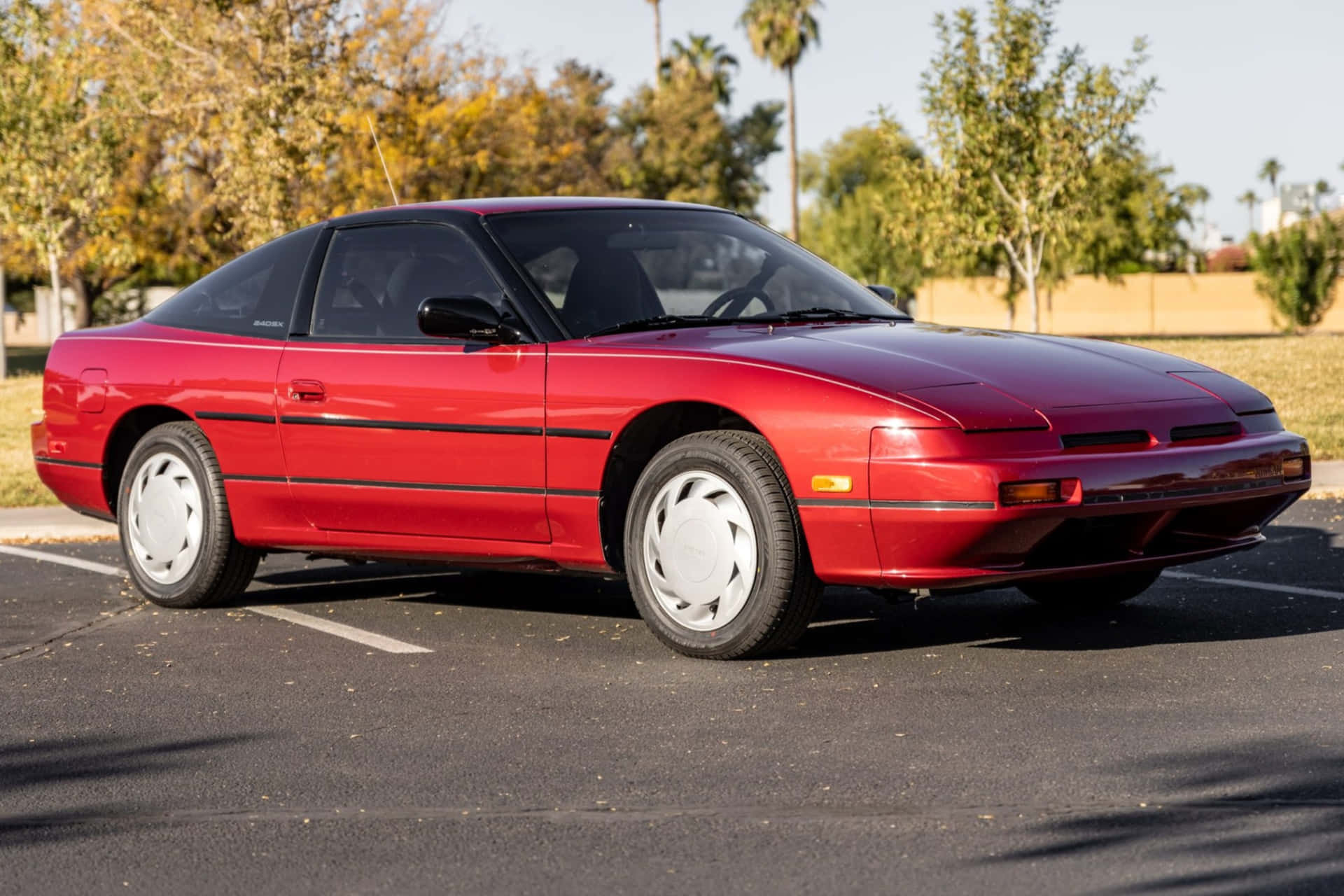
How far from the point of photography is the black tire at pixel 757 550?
579 centimetres

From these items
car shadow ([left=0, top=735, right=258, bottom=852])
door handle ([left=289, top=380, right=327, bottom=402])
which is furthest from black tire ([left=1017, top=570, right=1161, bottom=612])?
car shadow ([left=0, top=735, right=258, bottom=852])

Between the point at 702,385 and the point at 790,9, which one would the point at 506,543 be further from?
the point at 790,9

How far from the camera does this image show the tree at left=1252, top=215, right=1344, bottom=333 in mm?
45594

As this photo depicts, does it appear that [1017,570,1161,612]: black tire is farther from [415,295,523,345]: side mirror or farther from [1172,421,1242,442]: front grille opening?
[415,295,523,345]: side mirror

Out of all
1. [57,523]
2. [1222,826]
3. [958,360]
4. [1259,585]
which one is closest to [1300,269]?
[57,523]

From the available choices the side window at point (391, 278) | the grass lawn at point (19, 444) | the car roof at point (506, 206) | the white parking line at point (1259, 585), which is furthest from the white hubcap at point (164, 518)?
the grass lawn at point (19, 444)

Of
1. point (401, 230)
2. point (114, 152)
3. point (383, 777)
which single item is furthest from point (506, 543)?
point (114, 152)

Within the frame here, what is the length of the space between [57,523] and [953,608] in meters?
6.12

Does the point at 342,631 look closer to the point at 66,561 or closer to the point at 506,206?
the point at 506,206

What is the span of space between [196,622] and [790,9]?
6629 cm

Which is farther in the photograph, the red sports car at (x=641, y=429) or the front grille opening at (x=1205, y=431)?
the front grille opening at (x=1205, y=431)

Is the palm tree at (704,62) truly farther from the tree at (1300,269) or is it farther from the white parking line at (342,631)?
the white parking line at (342,631)

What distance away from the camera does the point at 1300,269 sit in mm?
45500

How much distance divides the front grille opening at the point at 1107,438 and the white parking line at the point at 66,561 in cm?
496
